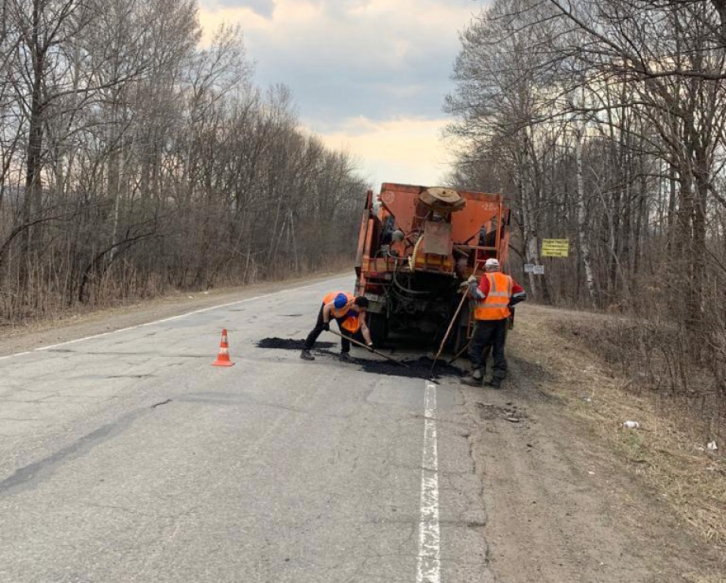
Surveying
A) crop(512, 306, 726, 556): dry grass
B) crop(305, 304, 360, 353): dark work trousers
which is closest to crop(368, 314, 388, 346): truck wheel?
crop(305, 304, 360, 353): dark work trousers

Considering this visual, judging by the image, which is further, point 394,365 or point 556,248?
point 556,248

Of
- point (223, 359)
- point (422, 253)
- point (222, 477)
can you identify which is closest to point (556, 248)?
point (422, 253)

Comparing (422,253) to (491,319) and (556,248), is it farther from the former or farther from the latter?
(556,248)

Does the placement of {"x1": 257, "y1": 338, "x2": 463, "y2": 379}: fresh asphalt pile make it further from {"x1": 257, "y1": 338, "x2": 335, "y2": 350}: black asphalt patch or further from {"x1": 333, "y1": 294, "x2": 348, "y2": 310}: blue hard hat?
{"x1": 333, "y1": 294, "x2": 348, "y2": 310}: blue hard hat

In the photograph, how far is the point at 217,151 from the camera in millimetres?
31828

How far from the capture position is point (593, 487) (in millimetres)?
4922

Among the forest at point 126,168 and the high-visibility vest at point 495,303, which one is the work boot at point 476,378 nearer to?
the high-visibility vest at point 495,303

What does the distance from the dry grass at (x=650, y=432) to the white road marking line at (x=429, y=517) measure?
1.58 metres

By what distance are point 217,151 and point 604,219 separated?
19.8 meters

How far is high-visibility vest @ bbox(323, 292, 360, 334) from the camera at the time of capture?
31.1 ft

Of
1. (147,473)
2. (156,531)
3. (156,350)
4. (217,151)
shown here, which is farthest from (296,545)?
(217,151)

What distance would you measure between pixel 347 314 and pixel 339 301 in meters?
0.43

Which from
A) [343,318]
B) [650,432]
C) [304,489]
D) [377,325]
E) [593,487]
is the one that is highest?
[343,318]

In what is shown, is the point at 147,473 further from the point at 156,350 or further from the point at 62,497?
the point at 156,350
